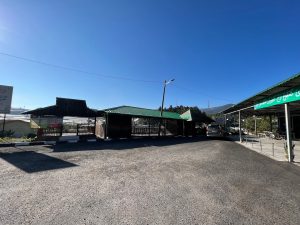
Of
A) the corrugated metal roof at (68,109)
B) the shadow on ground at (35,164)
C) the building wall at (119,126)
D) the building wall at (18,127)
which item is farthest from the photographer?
the building wall at (18,127)

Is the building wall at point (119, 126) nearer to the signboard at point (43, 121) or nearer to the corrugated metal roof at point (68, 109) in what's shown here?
the corrugated metal roof at point (68, 109)

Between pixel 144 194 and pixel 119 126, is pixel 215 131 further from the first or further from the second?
pixel 144 194

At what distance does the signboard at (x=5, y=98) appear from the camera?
15180 mm

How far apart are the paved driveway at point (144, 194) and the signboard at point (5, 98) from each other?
9.27m

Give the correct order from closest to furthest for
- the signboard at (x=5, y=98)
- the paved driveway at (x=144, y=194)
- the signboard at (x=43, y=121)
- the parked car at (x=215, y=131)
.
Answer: the paved driveway at (x=144, y=194) → the signboard at (x=5, y=98) → the signboard at (x=43, y=121) → the parked car at (x=215, y=131)

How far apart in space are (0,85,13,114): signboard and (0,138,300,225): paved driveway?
9269mm

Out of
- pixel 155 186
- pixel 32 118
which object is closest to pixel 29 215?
pixel 155 186

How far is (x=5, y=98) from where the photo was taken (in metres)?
15.3

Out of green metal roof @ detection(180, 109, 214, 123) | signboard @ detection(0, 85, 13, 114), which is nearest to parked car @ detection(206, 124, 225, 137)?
green metal roof @ detection(180, 109, 214, 123)

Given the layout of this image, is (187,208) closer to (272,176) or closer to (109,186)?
(109,186)

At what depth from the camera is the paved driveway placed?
3967 mm

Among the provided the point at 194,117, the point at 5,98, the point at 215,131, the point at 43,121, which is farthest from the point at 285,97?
the point at 5,98

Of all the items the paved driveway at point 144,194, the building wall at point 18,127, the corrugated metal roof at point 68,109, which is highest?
the corrugated metal roof at point 68,109

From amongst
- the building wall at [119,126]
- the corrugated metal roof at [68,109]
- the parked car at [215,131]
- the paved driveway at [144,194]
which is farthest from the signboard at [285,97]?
the corrugated metal roof at [68,109]
